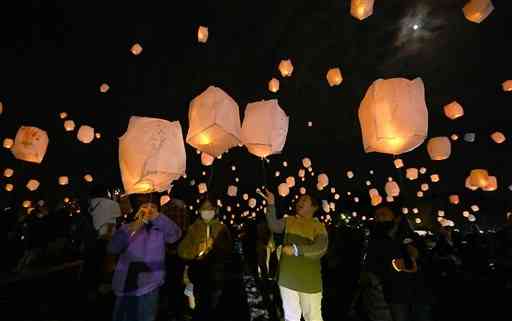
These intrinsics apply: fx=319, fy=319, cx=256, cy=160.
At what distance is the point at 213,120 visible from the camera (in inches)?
150

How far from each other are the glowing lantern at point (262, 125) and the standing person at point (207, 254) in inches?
65.2

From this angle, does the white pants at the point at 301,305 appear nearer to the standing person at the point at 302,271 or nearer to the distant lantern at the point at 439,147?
the standing person at the point at 302,271

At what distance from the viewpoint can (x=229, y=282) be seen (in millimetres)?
8258

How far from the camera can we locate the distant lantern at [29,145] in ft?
22.2

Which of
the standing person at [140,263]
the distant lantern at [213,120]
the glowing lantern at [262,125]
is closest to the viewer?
the standing person at [140,263]

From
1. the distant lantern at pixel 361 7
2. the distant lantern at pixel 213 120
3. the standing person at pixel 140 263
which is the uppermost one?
the distant lantern at pixel 361 7

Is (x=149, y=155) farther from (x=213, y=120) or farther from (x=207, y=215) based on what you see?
(x=207, y=215)

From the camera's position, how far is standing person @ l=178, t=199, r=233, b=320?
5430 millimetres

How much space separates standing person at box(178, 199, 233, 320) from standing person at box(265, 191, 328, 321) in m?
1.70

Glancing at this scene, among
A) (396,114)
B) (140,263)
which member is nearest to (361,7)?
(396,114)

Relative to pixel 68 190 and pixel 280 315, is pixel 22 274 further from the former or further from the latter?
pixel 68 190

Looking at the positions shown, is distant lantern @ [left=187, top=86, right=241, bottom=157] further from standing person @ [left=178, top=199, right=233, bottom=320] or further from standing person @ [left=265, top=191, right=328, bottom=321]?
standing person @ [left=178, top=199, right=233, bottom=320]

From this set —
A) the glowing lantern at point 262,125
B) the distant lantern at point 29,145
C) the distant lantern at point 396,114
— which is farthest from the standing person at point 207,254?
the distant lantern at point 29,145

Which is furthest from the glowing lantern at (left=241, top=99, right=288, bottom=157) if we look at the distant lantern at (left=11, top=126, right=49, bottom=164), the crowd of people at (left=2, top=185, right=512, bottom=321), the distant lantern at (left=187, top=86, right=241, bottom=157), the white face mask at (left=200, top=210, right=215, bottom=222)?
the distant lantern at (left=11, top=126, right=49, bottom=164)
